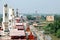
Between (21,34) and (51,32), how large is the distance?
14.6m

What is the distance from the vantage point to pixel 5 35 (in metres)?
7.15

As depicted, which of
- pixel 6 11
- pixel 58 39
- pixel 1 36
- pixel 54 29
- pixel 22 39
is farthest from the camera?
pixel 54 29

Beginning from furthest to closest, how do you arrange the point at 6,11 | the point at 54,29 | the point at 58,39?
the point at 54,29 → the point at 58,39 → the point at 6,11

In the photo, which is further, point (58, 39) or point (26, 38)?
point (58, 39)

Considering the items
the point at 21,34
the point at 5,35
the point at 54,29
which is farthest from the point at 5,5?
the point at 54,29

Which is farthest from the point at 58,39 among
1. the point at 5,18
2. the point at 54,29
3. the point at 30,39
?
the point at 30,39

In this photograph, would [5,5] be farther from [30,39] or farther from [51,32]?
[51,32]

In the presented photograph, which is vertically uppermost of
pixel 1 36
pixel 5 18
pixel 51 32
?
pixel 5 18

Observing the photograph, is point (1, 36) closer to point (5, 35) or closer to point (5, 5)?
point (5, 35)

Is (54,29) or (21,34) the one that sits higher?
(21,34)

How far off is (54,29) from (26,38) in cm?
1463

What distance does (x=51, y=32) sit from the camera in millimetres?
20781

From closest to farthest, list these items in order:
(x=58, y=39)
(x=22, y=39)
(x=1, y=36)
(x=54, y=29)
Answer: (x=22, y=39) → (x=1, y=36) → (x=58, y=39) → (x=54, y=29)

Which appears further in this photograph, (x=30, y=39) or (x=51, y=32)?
(x=51, y=32)
